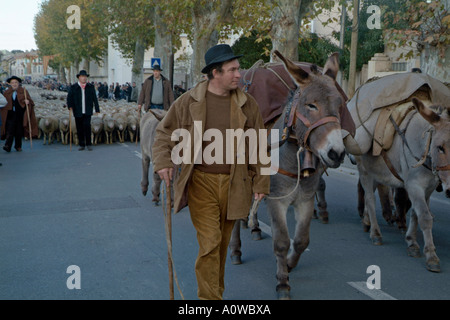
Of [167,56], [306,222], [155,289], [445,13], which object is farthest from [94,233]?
[167,56]

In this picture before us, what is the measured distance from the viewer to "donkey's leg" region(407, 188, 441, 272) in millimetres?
6098

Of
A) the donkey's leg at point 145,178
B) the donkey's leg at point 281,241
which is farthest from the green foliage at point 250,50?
the donkey's leg at point 281,241

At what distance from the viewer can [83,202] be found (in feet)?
31.1

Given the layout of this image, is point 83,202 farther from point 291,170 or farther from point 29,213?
point 291,170

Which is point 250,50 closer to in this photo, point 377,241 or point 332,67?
point 377,241

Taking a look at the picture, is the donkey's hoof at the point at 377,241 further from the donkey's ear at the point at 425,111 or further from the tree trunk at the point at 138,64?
the tree trunk at the point at 138,64

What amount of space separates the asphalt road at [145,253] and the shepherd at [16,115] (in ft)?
20.5

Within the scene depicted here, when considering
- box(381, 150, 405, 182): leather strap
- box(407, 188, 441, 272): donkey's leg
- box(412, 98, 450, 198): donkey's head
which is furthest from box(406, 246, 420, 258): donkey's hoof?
box(412, 98, 450, 198): donkey's head

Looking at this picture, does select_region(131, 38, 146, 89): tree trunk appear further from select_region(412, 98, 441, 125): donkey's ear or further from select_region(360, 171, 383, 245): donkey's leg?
select_region(412, 98, 441, 125): donkey's ear

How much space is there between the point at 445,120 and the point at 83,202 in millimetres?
5911

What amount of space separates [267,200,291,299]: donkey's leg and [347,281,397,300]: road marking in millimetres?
740

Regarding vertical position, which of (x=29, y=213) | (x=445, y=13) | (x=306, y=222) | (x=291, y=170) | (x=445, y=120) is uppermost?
(x=445, y=13)

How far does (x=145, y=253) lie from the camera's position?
262 inches

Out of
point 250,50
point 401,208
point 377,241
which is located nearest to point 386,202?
point 401,208
